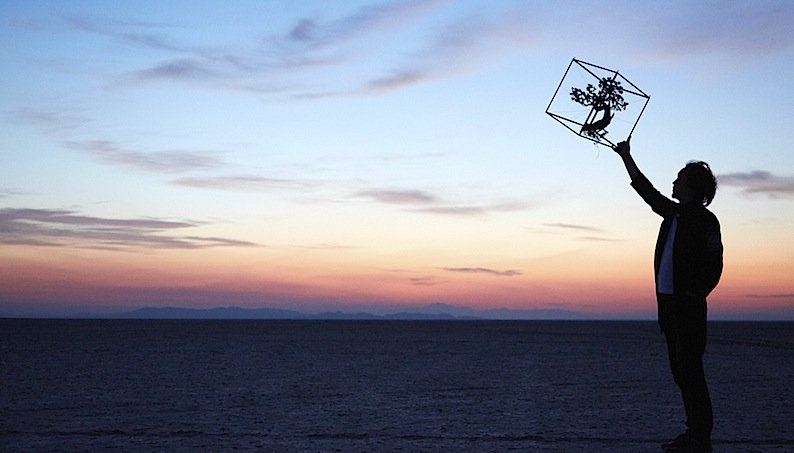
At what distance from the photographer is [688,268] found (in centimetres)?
633

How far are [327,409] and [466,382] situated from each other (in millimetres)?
5395

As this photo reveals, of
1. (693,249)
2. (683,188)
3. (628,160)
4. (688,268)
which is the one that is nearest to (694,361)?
(688,268)

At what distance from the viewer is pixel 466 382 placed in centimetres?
1577

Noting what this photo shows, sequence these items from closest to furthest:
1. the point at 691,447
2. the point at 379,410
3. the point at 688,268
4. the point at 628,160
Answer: the point at 688,268
the point at 628,160
the point at 691,447
the point at 379,410

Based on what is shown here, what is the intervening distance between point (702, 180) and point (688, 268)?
79 centimetres

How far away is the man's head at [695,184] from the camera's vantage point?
6660 millimetres

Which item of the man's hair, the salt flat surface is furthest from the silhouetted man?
the salt flat surface

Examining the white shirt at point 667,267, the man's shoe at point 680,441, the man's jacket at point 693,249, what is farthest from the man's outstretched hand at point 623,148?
the man's shoe at point 680,441

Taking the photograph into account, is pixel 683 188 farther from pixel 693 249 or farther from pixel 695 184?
pixel 693 249

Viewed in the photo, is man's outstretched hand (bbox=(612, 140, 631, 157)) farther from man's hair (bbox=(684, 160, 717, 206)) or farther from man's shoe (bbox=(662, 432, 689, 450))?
man's shoe (bbox=(662, 432, 689, 450))

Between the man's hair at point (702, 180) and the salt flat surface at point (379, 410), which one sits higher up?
the man's hair at point (702, 180)

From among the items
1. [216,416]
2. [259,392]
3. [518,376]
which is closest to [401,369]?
[518,376]

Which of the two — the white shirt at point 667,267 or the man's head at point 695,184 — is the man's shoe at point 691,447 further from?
the man's head at point 695,184

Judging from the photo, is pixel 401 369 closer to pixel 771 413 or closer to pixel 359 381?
pixel 359 381
